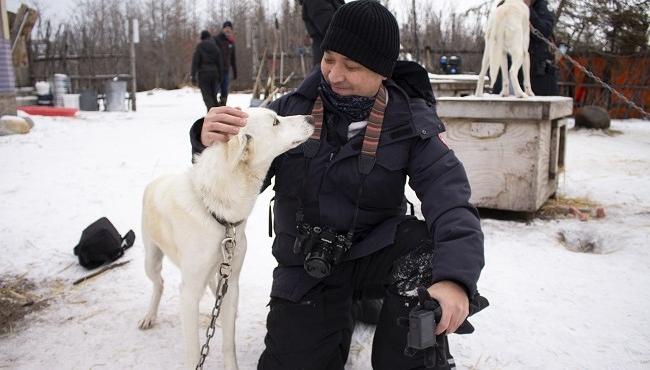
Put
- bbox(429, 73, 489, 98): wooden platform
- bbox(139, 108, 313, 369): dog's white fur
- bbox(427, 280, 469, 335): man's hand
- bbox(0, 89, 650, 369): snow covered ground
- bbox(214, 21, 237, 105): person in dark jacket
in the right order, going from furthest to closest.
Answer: bbox(214, 21, 237, 105): person in dark jacket, bbox(429, 73, 489, 98): wooden platform, bbox(0, 89, 650, 369): snow covered ground, bbox(139, 108, 313, 369): dog's white fur, bbox(427, 280, 469, 335): man's hand

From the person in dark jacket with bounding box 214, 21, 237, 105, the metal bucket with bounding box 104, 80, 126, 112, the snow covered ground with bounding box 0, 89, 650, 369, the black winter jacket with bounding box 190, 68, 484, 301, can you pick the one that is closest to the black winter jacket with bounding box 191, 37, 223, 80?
the person in dark jacket with bounding box 214, 21, 237, 105

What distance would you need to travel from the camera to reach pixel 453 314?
4.01ft

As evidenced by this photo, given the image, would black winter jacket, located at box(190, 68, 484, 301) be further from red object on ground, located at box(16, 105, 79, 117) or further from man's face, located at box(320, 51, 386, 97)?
red object on ground, located at box(16, 105, 79, 117)

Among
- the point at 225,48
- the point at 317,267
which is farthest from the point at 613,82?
the point at 317,267

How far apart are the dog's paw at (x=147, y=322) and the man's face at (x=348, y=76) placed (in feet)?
5.04

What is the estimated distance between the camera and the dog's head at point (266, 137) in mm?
1859

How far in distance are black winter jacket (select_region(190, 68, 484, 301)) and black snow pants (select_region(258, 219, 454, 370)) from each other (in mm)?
59

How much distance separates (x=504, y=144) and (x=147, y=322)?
3.04 m

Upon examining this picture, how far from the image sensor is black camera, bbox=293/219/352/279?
1.79 metres

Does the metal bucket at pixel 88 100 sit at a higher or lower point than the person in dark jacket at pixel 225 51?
lower

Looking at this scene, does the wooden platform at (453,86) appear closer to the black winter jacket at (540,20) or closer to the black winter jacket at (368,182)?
the black winter jacket at (540,20)

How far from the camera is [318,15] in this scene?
12.0 feet

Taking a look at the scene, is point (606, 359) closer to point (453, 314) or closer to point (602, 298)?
point (602, 298)

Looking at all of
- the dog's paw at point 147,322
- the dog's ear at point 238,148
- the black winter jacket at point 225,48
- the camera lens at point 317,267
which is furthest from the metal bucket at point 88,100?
the camera lens at point 317,267
